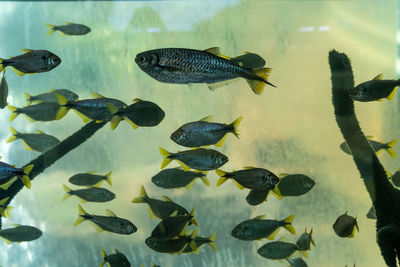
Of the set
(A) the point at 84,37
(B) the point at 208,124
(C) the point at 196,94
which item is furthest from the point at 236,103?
(A) the point at 84,37

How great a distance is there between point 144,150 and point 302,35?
297 centimetres

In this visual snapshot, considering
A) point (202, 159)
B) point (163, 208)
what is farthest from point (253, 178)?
point (163, 208)

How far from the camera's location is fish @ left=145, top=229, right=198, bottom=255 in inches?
90.0

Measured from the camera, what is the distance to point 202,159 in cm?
227

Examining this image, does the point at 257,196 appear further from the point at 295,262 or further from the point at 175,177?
the point at 295,262

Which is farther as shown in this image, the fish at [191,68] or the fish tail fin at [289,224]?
the fish tail fin at [289,224]

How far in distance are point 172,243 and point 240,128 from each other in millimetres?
2685

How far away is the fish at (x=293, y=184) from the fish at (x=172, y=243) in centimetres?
77

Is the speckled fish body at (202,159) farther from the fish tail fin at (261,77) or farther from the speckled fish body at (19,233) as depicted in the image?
the speckled fish body at (19,233)

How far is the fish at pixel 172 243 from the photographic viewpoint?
229 cm

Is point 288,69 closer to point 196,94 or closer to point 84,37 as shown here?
point 196,94

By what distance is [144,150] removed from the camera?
514 centimetres

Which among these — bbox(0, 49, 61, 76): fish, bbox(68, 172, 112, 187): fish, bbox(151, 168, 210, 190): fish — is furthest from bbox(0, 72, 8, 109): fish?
bbox(151, 168, 210, 190): fish

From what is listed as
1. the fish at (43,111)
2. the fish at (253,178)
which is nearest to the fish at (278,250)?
the fish at (253,178)
